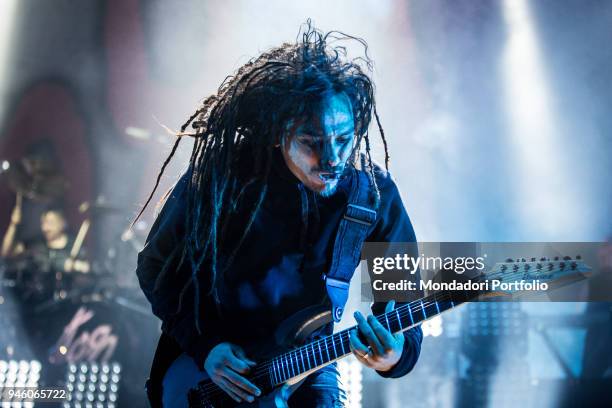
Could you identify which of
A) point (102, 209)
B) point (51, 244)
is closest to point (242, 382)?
point (102, 209)

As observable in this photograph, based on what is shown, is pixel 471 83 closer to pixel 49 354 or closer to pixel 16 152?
pixel 49 354

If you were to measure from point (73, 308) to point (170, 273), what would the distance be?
13.0 ft

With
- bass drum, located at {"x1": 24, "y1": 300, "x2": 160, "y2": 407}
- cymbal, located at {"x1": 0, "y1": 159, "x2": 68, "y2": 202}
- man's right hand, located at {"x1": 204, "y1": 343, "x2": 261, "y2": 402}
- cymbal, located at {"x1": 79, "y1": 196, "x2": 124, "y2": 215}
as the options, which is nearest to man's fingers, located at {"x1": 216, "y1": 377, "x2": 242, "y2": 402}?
man's right hand, located at {"x1": 204, "y1": 343, "x2": 261, "y2": 402}

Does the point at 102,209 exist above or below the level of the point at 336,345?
above

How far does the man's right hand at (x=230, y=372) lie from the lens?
2.03 m

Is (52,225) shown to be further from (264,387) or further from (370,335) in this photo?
(370,335)

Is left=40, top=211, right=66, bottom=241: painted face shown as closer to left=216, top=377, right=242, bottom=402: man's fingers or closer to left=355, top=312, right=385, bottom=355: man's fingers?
left=216, top=377, right=242, bottom=402: man's fingers

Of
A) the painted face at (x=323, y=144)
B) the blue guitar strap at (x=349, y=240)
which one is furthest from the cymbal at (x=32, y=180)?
the blue guitar strap at (x=349, y=240)

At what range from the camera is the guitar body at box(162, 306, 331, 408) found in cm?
204

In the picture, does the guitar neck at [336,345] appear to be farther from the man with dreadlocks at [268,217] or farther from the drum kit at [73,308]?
the drum kit at [73,308]

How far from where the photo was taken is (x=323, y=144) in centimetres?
210

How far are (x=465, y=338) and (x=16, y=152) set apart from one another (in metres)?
5.45

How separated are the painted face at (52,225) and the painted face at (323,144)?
539 cm

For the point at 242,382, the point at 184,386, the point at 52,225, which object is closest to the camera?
the point at 242,382
